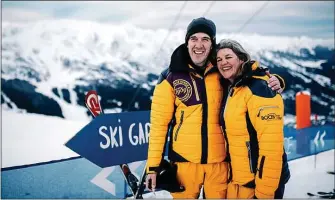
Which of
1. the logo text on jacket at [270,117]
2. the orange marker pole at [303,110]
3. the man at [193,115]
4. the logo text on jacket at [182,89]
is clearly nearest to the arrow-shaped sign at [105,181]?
the man at [193,115]

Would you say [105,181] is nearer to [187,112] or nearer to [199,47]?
[187,112]

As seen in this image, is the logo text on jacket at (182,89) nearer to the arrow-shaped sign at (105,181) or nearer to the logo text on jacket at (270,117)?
the logo text on jacket at (270,117)

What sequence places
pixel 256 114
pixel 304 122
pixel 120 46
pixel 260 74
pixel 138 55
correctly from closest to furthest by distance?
pixel 256 114 < pixel 260 74 < pixel 304 122 < pixel 120 46 < pixel 138 55

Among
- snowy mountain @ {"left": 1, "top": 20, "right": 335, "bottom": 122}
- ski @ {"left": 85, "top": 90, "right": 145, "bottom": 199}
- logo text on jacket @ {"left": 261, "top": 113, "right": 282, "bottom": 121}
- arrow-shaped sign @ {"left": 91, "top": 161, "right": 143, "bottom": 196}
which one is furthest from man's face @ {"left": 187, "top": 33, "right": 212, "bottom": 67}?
snowy mountain @ {"left": 1, "top": 20, "right": 335, "bottom": 122}

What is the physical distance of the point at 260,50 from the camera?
3531cm

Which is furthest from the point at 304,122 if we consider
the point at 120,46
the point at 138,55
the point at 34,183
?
the point at 138,55

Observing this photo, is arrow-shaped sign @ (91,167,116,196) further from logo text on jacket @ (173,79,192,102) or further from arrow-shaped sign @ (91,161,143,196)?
logo text on jacket @ (173,79,192,102)

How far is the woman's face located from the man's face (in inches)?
4.4

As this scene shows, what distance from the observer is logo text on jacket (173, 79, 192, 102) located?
169 cm

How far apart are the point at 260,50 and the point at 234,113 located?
118 feet

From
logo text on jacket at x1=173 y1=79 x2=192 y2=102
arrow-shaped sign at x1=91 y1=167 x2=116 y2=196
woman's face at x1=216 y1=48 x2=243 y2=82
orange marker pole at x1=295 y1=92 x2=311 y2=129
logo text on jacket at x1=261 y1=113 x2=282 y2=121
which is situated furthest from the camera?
orange marker pole at x1=295 y1=92 x2=311 y2=129

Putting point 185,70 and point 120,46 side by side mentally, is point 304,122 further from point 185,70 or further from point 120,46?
point 120,46

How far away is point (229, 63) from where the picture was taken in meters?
1.58

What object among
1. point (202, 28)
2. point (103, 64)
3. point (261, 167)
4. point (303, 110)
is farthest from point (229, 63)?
point (103, 64)
